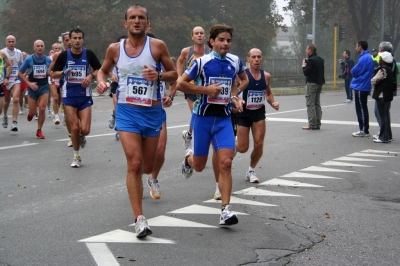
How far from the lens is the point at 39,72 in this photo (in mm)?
15445

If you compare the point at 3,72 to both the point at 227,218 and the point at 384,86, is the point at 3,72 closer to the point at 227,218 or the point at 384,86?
the point at 384,86

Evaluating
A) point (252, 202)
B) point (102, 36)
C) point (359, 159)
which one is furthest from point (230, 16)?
point (252, 202)

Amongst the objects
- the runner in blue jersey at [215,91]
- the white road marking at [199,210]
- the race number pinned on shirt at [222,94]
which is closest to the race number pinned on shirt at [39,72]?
the white road marking at [199,210]

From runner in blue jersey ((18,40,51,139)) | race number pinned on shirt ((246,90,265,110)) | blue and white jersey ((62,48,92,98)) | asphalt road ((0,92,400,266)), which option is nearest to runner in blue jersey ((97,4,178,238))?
asphalt road ((0,92,400,266))

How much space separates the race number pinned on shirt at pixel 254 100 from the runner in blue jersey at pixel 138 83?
2831mm

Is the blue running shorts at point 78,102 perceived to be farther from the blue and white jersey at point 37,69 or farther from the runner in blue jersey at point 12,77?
the runner in blue jersey at point 12,77

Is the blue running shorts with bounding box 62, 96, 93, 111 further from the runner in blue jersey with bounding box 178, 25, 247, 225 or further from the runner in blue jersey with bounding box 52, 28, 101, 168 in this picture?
the runner in blue jersey with bounding box 178, 25, 247, 225

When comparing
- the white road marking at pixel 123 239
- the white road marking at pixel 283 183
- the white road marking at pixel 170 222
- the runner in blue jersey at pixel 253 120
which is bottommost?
the white road marking at pixel 283 183

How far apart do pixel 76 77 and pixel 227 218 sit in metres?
5.25

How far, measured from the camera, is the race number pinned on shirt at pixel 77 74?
436 inches

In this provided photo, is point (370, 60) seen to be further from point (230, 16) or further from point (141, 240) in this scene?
point (230, 16)

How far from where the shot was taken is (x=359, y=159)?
12.0m

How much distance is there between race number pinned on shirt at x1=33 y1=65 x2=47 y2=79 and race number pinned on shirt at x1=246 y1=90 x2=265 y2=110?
277 inches

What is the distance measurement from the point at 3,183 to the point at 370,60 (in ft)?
31.6
